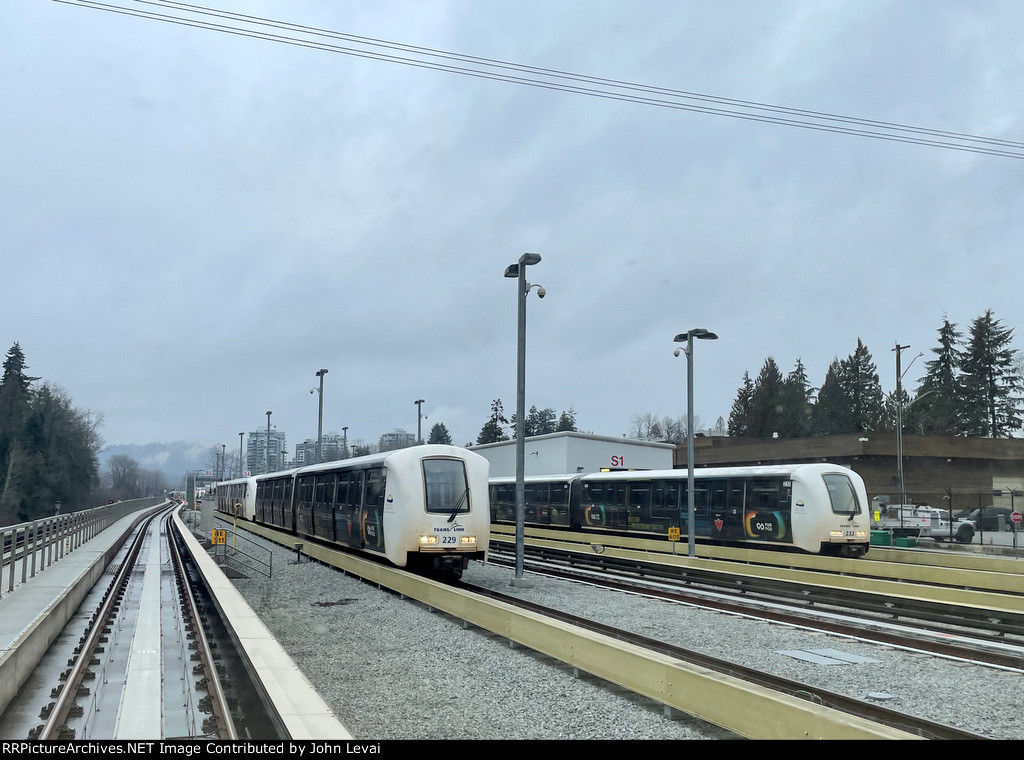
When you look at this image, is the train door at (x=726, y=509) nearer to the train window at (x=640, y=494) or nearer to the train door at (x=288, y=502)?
the train window at (x=640, y=494)

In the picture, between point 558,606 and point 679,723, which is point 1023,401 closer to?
point 558,606

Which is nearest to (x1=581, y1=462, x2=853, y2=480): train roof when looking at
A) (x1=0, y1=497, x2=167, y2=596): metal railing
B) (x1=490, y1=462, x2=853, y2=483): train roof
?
(x1=490, y1=462, x2=853, y2=483): train roof

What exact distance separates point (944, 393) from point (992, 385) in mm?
4221

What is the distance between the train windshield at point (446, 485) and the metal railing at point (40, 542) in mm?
7516

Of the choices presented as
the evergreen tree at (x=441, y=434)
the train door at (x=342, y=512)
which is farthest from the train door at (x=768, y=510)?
the evergreen tree at (x=441, y=434)

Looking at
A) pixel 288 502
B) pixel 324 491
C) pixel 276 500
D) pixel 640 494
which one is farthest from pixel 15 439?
pixel 640 494

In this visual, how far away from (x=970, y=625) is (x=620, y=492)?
1793 cm

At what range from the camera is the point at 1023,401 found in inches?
3194

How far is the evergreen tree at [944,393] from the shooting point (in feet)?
266

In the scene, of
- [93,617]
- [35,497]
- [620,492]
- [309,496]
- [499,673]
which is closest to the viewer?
[499,673]

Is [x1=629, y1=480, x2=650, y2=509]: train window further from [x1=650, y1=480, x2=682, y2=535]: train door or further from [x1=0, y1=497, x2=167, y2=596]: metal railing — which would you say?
[x1=0, y1=497, x2=167, y2=596]: metal railing

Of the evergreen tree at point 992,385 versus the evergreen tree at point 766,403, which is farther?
the evergreen tree at point 766,403

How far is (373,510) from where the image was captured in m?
19.5

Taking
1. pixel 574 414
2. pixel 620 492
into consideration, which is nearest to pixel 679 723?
pixel 620 492
